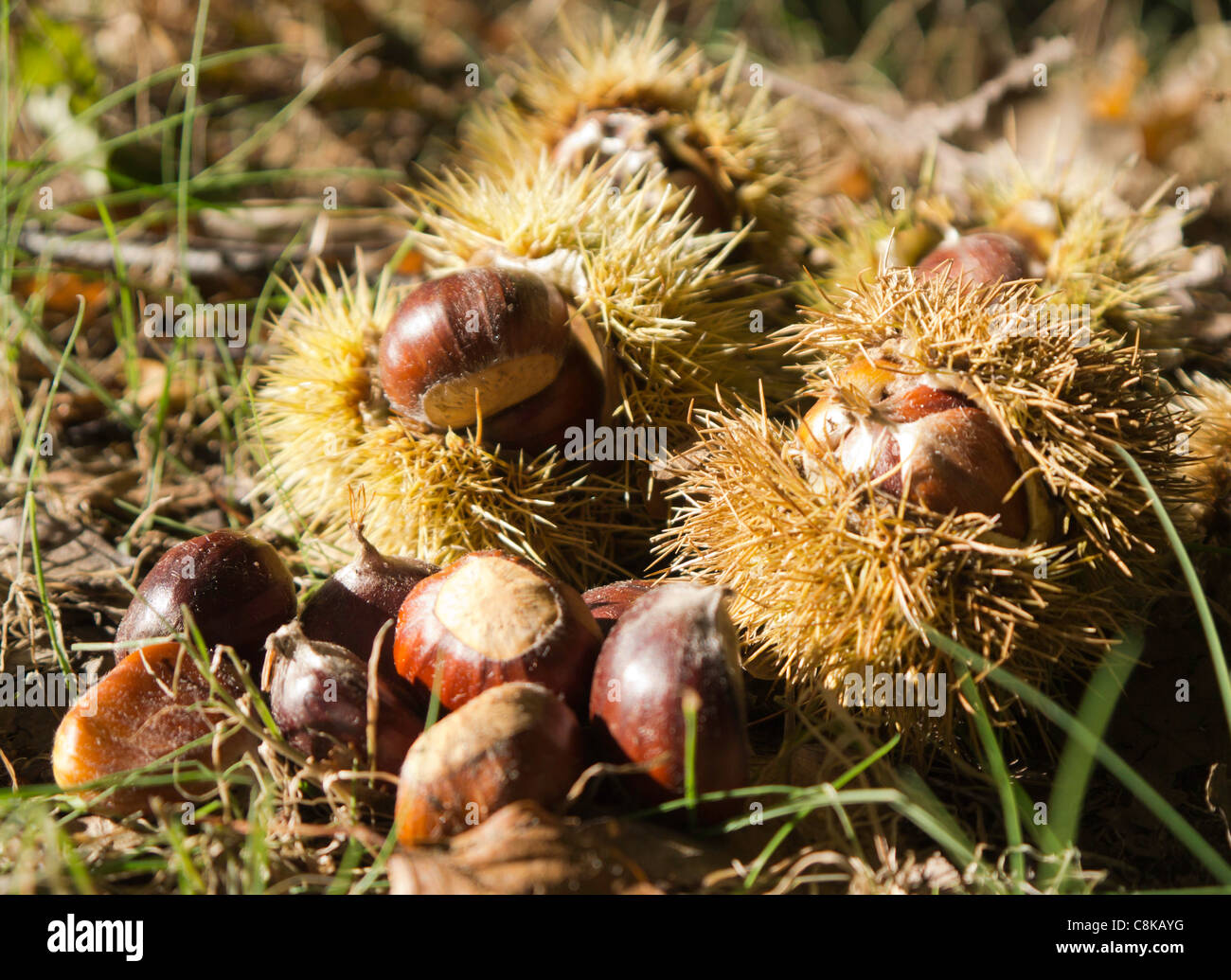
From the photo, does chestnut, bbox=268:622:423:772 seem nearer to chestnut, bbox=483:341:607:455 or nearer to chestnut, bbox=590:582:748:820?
chestnut, bbox=590:582:748:820

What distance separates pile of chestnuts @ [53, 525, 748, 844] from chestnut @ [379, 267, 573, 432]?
0.29m

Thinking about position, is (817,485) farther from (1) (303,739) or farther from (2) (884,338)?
(1) (303,739)

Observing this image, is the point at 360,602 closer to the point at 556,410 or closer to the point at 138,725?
the point at 138,725

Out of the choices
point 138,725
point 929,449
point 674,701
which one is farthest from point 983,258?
point 138,725

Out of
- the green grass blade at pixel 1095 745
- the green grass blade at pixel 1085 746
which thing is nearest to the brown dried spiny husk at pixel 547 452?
the green grass blade at pixel 1095 745

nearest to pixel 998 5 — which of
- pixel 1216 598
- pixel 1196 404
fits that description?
pixel 1196 404

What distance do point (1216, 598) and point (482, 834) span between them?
1.29 metres

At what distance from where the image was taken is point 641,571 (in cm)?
179

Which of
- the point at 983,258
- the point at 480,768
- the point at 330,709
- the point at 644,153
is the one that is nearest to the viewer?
the point at 480,768

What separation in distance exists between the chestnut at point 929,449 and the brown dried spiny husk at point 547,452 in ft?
1.24

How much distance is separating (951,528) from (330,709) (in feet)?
2.71

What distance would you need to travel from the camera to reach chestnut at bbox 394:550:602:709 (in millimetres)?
1215

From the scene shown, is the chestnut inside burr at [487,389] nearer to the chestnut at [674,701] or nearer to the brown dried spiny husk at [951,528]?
the brown dried spiny husk at [951,528]

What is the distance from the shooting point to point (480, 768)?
1.07 meters
